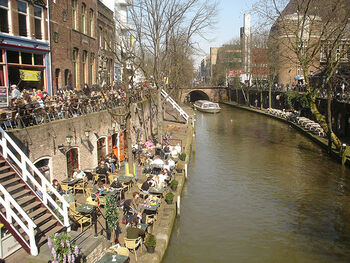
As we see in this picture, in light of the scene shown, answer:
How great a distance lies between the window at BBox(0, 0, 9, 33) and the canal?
505 inches

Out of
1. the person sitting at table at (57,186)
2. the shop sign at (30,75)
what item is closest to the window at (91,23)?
the shop sign at (30,75)

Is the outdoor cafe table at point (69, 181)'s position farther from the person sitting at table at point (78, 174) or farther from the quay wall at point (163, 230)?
the quay wall at point (163, 230)

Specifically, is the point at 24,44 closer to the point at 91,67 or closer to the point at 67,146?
the point at 67,146

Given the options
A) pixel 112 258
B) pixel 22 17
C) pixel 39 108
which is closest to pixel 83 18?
pixel 22 17

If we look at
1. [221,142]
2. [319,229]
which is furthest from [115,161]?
[221,142]

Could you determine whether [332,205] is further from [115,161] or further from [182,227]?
[115,161]

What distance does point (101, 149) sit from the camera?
1922cm

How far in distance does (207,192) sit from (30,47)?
42.5 feet

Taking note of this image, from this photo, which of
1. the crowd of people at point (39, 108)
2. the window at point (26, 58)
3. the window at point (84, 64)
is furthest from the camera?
the window at point (84, 64)

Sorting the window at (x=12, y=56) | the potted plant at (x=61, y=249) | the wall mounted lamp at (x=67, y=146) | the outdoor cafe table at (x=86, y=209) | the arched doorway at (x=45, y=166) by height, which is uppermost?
the window at (x=12, y=56)

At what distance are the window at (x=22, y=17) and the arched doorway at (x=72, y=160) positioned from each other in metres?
7.82

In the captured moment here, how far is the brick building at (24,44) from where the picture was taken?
57.6ft

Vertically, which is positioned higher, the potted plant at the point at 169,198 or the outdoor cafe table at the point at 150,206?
the outdoor cafe table at the point at 150,206

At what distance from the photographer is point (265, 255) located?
1213cm
